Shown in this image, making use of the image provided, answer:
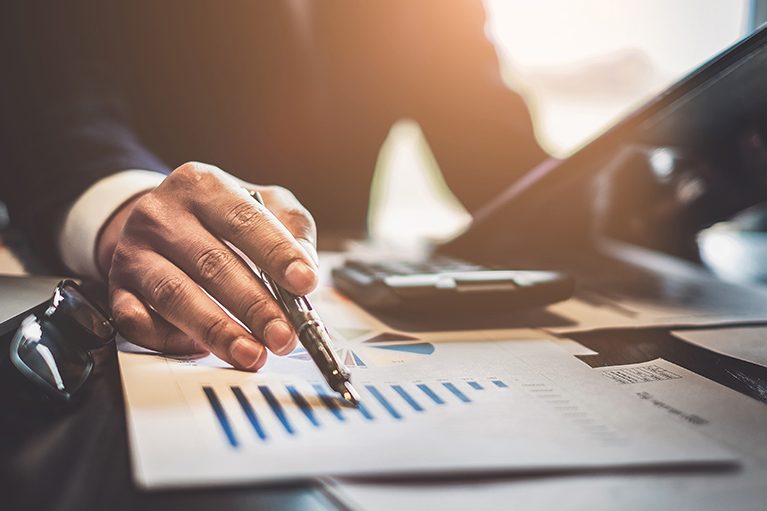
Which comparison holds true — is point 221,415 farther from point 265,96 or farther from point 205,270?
point 265,96

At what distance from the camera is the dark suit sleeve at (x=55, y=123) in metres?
0.50

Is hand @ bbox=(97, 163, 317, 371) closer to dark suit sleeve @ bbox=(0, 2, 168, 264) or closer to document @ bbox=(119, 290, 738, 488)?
document @ bbox=(119, 290, 738, 488)

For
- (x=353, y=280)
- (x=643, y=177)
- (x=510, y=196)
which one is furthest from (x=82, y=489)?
(x=643, y=177)

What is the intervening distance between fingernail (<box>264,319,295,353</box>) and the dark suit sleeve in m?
0.25

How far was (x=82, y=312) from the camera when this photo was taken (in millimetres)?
313

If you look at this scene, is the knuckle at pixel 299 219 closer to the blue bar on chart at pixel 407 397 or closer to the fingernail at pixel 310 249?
the fingernail at pixel 310 249

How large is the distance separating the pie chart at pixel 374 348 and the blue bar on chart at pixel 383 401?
0.12ft

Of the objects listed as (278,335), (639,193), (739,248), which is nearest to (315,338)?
(278,335)

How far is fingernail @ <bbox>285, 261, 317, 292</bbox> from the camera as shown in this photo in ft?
0.99

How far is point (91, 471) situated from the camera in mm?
199

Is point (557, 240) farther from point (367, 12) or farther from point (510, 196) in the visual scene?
point (367, 12)

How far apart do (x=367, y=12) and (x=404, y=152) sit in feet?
1.03

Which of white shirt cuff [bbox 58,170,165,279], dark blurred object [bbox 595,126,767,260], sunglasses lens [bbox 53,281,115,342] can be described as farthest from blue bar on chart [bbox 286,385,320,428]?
dark blurred object [bbox 595,126,767,260]

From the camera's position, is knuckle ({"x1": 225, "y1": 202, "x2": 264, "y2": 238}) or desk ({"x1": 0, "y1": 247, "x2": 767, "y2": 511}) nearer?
desk ({"x1": 0, "y1": 247, "x2": 767, "y2": 511})
